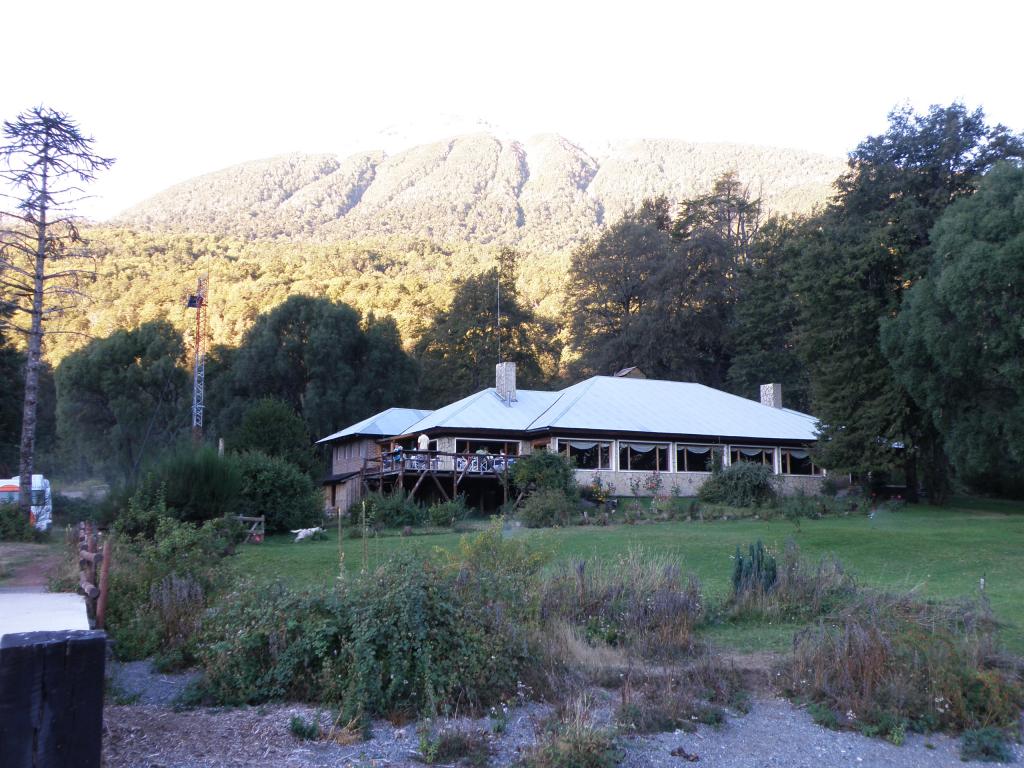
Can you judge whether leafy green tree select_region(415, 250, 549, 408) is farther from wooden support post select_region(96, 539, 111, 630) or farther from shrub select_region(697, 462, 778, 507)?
wooden support post select_region(96, 539, 111, 630)

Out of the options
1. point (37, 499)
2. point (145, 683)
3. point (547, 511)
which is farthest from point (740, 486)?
point (145, 683)

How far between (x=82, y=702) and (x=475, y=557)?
23.3 feet

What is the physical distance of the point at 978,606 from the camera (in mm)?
11656

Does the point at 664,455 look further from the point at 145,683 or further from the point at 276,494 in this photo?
the point at 145,683

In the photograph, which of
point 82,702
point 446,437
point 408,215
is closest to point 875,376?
point 446,437

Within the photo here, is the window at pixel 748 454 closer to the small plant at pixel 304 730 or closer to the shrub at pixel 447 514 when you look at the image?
the shrub at pixel 447 514

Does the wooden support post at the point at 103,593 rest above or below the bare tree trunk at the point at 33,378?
below

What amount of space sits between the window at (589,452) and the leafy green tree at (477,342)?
67.7ft

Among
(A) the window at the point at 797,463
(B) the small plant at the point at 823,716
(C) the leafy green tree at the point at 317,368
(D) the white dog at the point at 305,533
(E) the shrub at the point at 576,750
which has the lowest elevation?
(B) the small plant at the point at 823,716

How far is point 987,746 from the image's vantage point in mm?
7887

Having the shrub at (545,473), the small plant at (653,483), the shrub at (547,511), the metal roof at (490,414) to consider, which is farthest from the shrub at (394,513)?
the small plant at (653,483)

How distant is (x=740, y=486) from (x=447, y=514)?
12074mm

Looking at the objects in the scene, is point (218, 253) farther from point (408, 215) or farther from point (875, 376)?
point (408, 215)

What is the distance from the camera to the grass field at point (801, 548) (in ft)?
45.3
